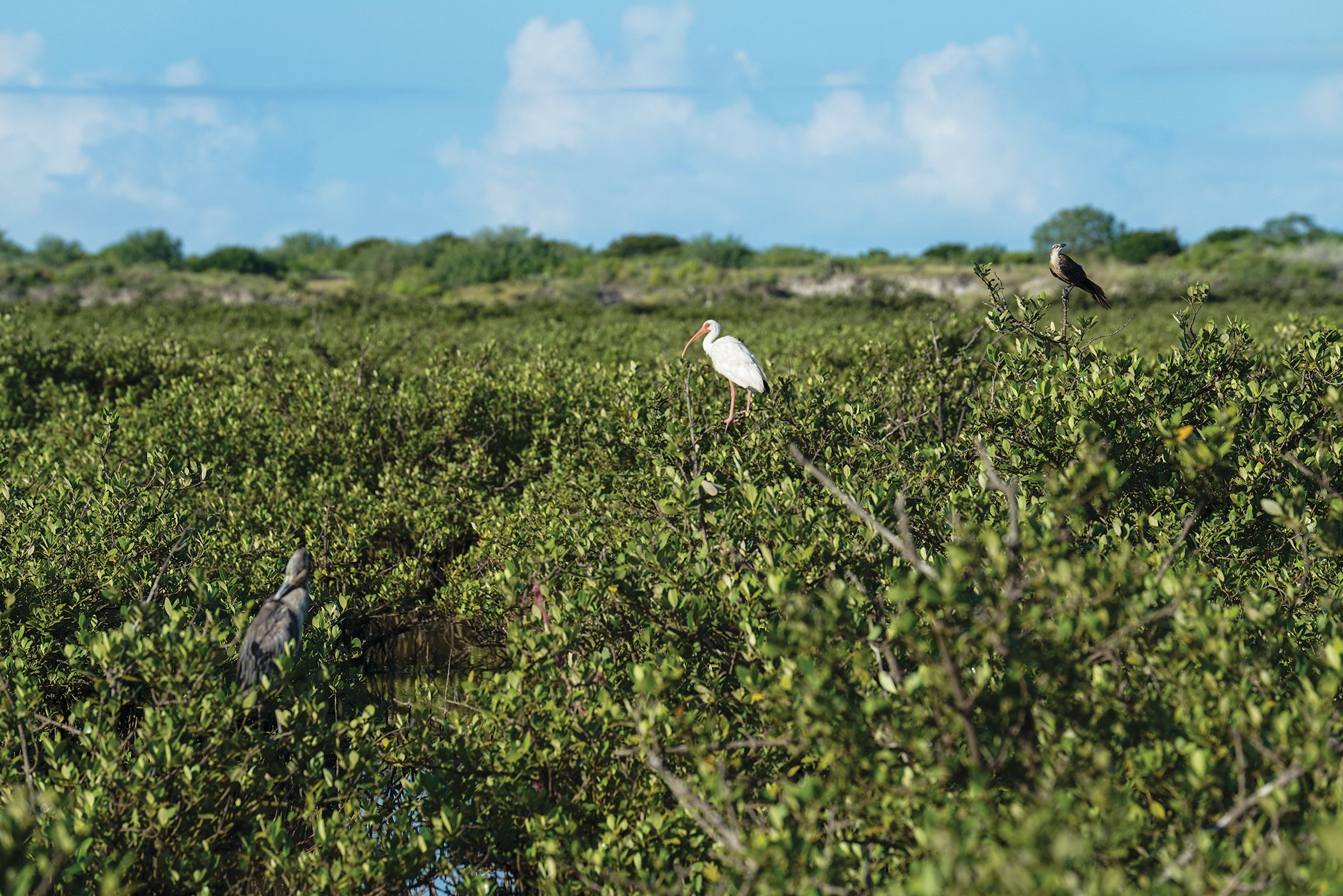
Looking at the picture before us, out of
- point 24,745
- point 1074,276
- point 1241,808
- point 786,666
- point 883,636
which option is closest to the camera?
point 1241,808

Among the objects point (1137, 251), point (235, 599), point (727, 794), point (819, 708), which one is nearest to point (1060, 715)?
point (819, 708)

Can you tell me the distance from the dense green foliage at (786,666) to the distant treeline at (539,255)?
57.5 metres

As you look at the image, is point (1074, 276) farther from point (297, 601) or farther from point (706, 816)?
A: point (297, 601)

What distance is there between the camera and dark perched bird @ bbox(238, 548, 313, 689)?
17.8ft

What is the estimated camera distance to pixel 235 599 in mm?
5996

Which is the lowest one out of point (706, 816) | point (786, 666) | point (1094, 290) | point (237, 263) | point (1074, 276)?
point (706, 816)

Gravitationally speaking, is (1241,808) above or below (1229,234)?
below

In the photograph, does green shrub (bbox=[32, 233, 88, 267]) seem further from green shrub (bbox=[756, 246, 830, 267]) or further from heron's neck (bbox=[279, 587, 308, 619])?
heron's neck (bbox=[279, 587, 308, 619])

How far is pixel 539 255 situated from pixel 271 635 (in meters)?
73.3

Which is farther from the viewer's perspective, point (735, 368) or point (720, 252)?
point (720, 252)

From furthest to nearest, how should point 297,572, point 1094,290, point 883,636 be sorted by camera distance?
point 1094,290, point 297,572, point 883,636

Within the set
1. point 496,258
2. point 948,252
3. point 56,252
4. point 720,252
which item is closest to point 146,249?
point 56,252

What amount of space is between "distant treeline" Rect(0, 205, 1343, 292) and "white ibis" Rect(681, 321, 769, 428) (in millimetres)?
55502

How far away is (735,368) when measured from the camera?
8328 millimetres
